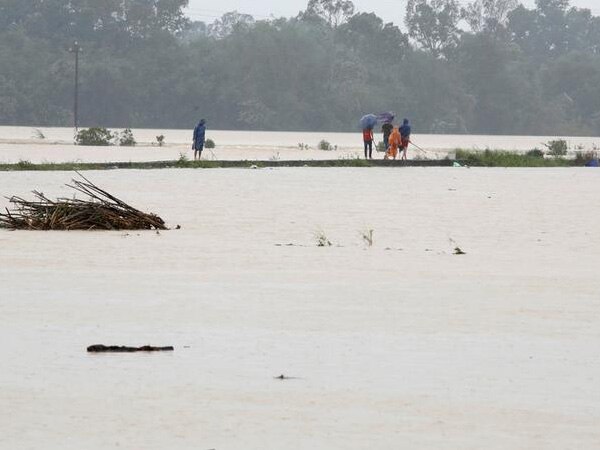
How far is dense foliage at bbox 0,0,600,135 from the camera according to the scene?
98.9 meters

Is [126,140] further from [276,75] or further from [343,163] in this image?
[276,75]

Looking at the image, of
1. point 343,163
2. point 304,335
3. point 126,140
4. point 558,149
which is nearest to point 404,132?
point 343,163

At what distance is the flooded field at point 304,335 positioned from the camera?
6.52 meters

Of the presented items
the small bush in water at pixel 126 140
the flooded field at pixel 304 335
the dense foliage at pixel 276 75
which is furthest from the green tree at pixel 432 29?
the flooded field at pixel 304 335

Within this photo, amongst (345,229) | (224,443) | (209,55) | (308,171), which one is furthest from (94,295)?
(209,55)

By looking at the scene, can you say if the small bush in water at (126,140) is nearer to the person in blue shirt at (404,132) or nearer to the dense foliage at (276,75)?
the person in blue shirt at (404,132)

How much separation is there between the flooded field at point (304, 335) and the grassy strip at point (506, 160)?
2077cm

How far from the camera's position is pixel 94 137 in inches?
→ 2219

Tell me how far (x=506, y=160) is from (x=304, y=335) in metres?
31.9

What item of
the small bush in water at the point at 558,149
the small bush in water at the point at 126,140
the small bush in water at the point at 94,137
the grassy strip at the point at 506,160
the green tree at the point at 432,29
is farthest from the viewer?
the green tree at the point at 432,29

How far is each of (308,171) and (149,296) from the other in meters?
23.3

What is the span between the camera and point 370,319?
392 inches

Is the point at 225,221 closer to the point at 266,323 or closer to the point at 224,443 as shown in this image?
the point at 266,323

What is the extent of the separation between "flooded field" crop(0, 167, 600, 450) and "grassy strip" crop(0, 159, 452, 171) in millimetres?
12820
